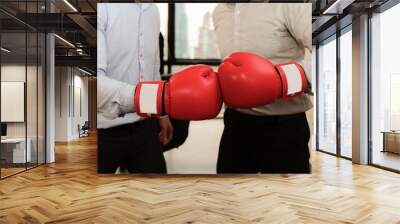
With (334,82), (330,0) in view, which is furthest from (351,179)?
(334,82)

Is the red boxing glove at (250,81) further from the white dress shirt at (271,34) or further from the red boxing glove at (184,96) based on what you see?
the white dress shirt at (271,34)

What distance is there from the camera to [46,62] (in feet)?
20.1

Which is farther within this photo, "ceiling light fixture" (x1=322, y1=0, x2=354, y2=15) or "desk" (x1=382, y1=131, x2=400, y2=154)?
"desk" (x1=382, y1=131, x2=400, y2=154)

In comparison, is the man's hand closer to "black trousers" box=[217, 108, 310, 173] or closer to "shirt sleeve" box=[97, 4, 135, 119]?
"shirt sleeve" box=[97, 4, 135, 119]

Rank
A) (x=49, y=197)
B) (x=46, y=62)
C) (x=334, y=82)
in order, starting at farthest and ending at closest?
A: 1. (x=334, y=82)
2. (x=46, y=62)
3. (x=49, y=197)

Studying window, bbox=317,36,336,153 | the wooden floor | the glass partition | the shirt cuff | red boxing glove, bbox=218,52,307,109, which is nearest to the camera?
the wooden floor

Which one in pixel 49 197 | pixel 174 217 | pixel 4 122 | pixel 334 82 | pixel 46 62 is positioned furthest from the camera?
pixel 334 82

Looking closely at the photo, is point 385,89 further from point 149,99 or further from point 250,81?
point 149,99

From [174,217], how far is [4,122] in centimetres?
314

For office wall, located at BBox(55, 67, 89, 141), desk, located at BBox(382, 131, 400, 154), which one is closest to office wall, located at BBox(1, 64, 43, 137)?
desk, located at BBox(382, 131, 400, 154)

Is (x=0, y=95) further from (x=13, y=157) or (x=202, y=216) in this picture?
(x=202, y=216)

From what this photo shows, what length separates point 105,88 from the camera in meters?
4.46

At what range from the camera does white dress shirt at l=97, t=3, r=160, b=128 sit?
4434mm

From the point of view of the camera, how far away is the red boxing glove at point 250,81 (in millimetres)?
3609
